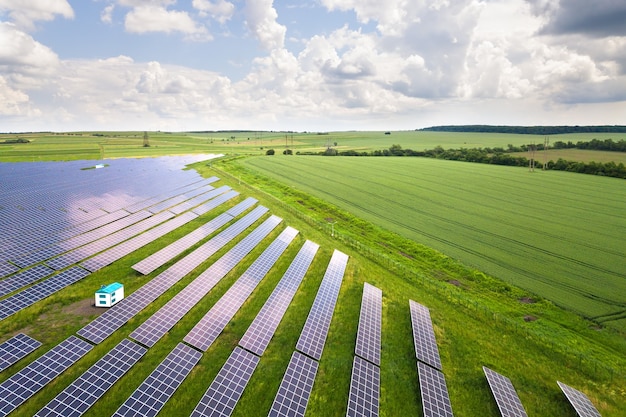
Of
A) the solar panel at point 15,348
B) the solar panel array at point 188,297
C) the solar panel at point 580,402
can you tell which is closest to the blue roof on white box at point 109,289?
the solar panel array at point 188,297

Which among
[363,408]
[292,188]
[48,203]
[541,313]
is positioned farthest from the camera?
[292,188]

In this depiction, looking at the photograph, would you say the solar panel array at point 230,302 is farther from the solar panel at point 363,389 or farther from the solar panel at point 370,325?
the solar panel at point 370,325

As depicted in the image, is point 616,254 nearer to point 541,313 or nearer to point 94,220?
point 541,313

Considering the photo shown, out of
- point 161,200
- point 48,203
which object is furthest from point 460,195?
A: point 48,203

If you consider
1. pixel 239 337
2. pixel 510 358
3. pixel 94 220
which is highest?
pixel 94 220

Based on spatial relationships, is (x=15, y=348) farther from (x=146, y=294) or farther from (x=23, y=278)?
(x=23, y=278)

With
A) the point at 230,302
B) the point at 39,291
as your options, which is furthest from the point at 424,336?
the point at 39,291
